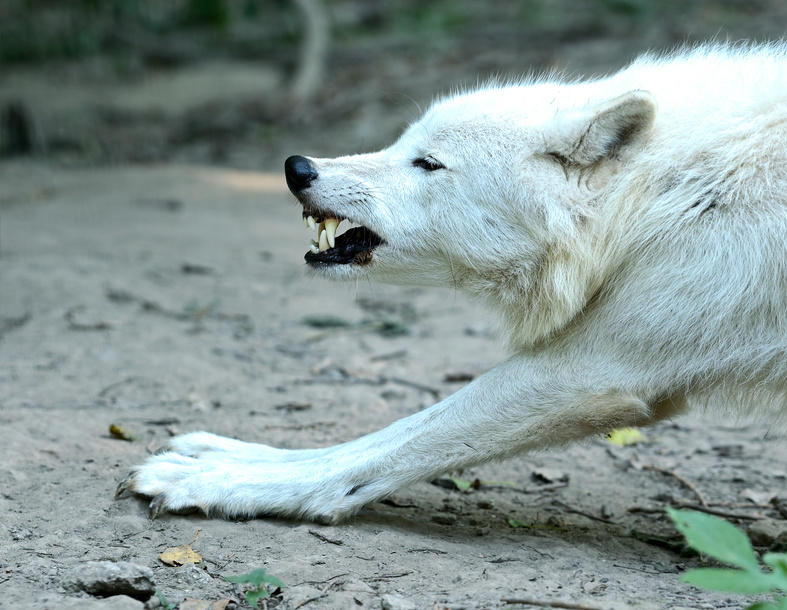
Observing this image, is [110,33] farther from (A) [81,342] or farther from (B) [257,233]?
(A) [81,342]

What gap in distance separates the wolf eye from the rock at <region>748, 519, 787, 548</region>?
6.99ft

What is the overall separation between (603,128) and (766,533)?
6.35 feet

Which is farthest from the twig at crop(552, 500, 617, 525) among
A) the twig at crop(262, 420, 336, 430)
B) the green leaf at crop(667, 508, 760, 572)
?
the green leaf at crop(667, 508, 760, 572)

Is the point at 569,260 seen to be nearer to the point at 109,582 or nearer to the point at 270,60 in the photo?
the point at 109,582

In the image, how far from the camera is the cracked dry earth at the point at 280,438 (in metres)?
2.91

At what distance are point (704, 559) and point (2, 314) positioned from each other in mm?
4452

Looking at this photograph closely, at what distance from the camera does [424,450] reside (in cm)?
328

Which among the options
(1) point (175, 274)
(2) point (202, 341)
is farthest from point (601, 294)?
(1) point (175, 274)

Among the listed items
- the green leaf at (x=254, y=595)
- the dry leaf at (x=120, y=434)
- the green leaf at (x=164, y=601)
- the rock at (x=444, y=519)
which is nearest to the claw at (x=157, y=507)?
the green leaf at (x=164, y=601)

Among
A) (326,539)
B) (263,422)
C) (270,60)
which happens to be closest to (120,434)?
(263,422)

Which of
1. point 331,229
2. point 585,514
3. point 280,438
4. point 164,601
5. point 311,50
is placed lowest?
point 164,601

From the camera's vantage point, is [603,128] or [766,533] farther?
[766,533]

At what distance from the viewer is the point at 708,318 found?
3047 mm

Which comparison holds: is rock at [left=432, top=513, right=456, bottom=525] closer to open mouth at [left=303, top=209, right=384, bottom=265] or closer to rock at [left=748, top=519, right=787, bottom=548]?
open mouth at [left=303, top=209, right=384, bottom=265]
